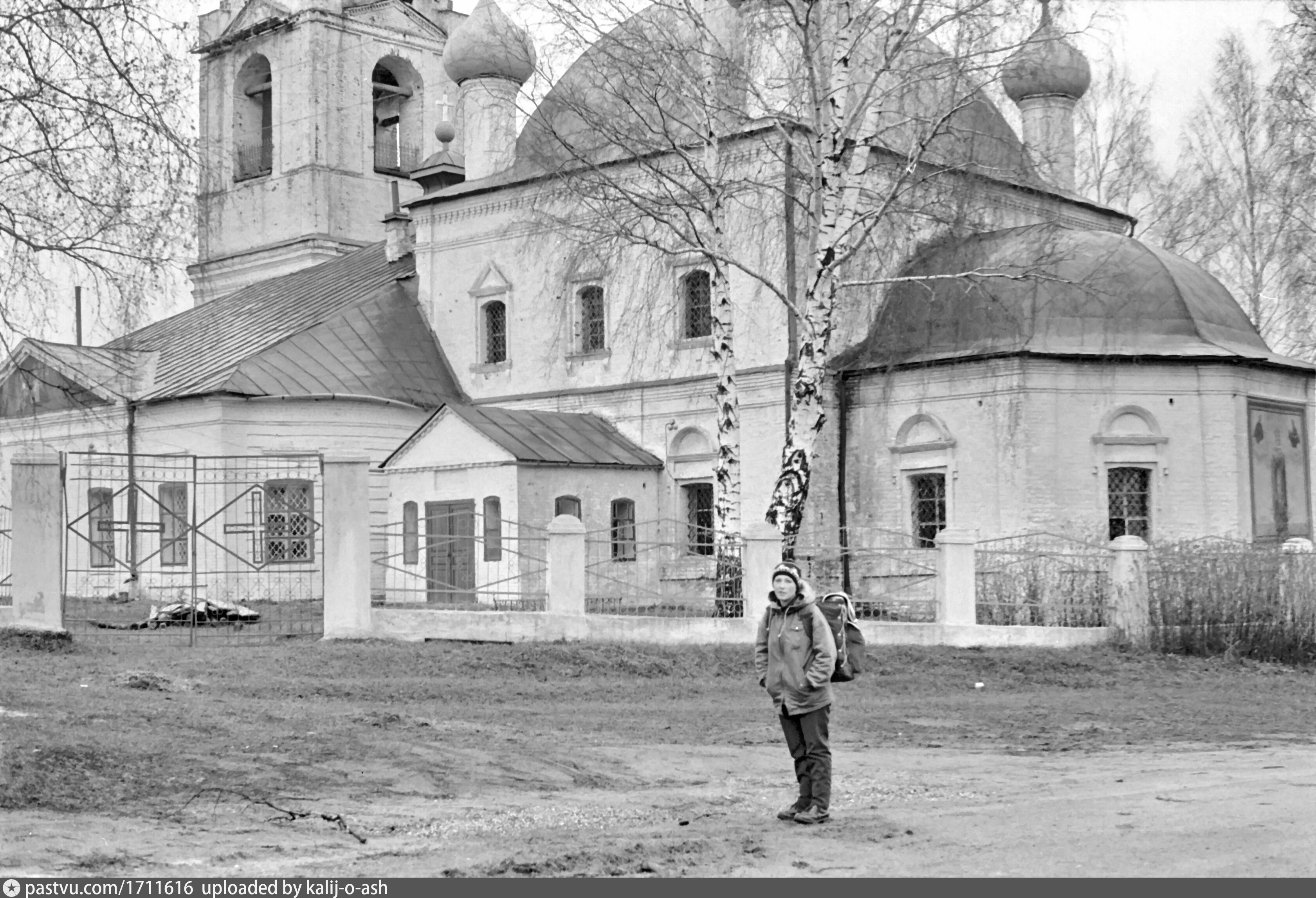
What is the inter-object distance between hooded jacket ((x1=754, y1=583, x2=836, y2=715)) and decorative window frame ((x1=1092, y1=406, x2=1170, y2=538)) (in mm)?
15638

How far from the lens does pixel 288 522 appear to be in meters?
23.8

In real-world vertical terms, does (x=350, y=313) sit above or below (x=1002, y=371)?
above

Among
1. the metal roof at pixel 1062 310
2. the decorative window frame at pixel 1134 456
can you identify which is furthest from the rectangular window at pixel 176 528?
the decorative window frame at pixel 1134 456

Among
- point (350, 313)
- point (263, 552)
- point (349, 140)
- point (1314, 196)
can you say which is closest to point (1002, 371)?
point (1314, 196)

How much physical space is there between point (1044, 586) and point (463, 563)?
9.34 m

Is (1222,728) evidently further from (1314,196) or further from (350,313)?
(350,313)

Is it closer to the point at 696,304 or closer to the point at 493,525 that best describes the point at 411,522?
the point at 493,525

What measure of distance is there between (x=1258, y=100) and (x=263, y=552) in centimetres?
2193

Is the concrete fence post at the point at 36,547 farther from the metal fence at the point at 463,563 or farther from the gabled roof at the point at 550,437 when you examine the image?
the gabled roof at the point at 550,437

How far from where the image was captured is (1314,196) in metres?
22.2

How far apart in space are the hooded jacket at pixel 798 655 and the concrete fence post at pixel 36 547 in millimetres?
9686

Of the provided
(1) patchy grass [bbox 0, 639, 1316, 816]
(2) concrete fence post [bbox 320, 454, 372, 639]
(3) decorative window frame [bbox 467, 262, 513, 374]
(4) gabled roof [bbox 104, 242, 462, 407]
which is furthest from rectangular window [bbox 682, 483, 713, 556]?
(2) concrete fence post [bbox 320, 454, 372, 639]

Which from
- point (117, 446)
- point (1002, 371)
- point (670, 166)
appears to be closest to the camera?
point (1002, 371)

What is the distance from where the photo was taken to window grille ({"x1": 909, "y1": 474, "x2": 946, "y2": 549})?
968 inches
